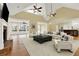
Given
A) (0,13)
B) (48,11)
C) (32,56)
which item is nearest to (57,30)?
(48,11)

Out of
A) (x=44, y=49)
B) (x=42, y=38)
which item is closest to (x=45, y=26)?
(x=42, y=38)

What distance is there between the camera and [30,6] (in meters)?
3.68

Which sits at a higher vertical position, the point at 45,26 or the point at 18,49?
the point at 45,26

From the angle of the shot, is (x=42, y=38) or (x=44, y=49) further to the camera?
(x=42, y=38)

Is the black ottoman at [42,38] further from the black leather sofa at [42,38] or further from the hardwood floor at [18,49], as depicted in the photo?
the hardwood floor at [18,49]

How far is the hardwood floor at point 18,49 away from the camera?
3.55 metres

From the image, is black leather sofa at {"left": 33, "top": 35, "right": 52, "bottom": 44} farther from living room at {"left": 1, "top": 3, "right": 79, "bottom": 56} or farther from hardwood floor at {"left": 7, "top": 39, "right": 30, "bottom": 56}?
hardwood floor at {"left": 7, "top": 39, "right": 30, "bottom": 56}

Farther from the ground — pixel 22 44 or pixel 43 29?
pixel 43 29

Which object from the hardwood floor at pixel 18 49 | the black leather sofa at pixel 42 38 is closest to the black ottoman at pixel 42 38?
the black leather sofa at pixel 42 38

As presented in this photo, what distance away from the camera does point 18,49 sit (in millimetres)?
3693

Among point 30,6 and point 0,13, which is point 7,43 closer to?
point 0,13

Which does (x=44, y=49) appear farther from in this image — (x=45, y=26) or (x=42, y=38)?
(x=45, y=26)

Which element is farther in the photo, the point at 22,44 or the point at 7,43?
the point at 22,44

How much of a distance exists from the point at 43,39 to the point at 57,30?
512 mm
